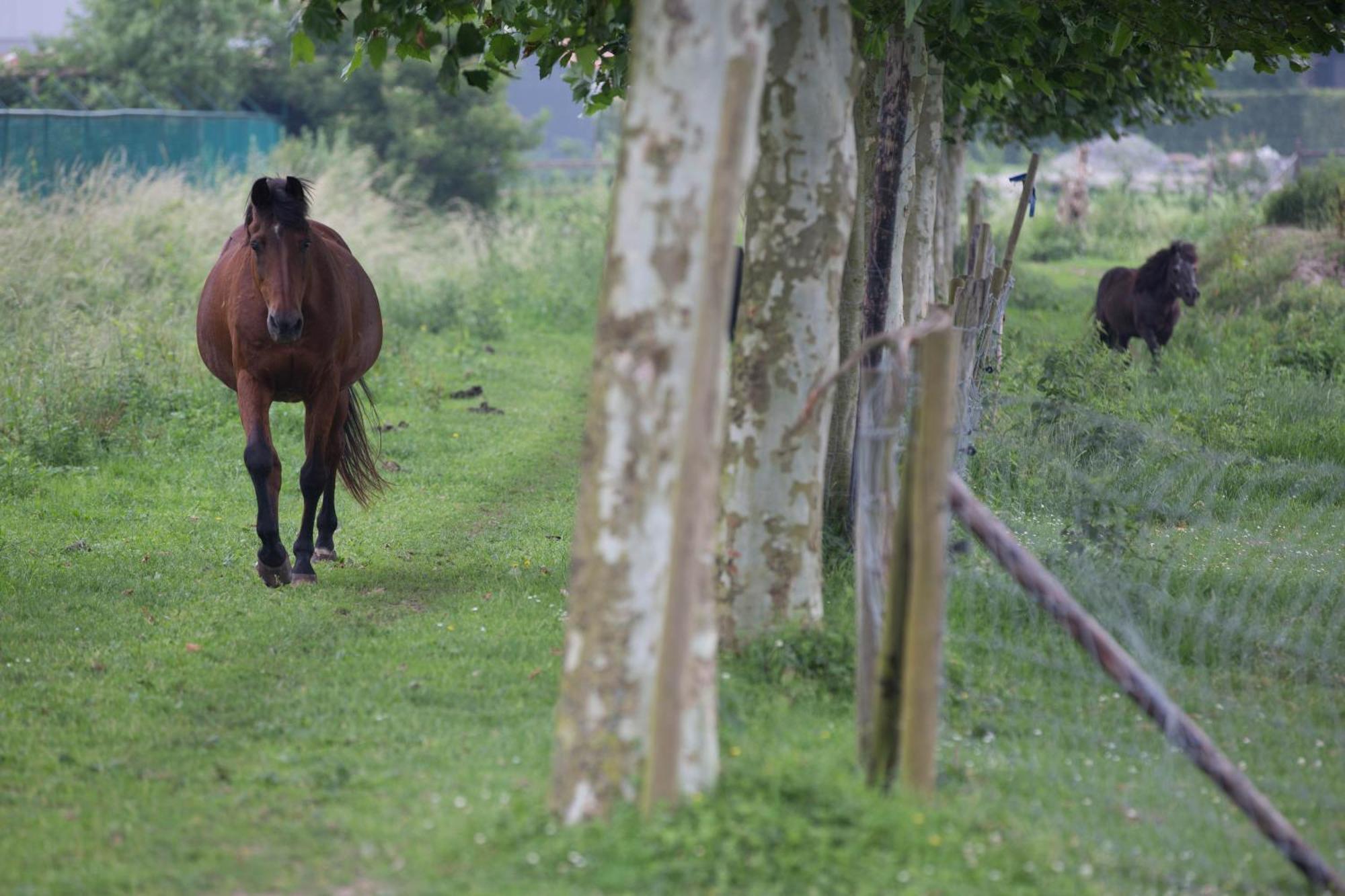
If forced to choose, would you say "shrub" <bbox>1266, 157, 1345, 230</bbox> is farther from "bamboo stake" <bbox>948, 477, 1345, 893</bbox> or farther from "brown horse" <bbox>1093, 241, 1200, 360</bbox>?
"bamboo stake" <bbox>948, 477, 1345, 893</bbox>

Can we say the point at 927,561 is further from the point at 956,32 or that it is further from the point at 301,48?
the point at 956,32

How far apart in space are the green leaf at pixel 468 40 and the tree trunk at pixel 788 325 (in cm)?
153

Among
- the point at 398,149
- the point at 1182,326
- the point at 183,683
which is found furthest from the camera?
the point at 398,149

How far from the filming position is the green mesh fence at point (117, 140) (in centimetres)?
1875

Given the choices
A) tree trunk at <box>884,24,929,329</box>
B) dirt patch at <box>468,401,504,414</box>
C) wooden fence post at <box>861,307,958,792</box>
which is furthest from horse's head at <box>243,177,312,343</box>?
dirt patch at <box>468,401,504,414</box>

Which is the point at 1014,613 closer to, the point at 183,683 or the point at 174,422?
the point at 183,683

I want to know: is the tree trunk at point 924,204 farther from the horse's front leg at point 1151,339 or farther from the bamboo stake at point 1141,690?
the bamboo stake at point 1141,690

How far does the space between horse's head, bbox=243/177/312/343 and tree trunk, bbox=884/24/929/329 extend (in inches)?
133

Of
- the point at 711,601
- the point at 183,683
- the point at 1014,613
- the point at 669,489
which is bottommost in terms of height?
the point at 183,683

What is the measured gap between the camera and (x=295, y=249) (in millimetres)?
8102

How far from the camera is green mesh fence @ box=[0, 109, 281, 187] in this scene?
61.5 ft

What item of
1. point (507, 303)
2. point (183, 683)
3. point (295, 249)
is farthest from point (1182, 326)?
point (183, 683)

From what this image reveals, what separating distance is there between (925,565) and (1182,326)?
55.0ft

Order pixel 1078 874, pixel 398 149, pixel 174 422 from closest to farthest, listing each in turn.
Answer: pixel 1078 874 → pixel 174 422 → pixel 398 149
